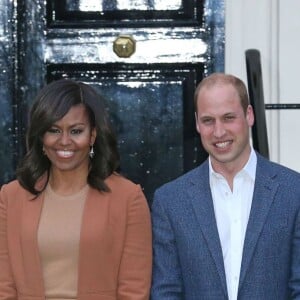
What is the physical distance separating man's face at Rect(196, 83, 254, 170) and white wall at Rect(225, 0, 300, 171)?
1.33m

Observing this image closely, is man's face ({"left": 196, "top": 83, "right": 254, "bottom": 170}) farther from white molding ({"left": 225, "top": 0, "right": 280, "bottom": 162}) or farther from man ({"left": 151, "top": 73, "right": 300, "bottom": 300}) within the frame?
white molding ({"left": 225, "top": 0, "right": 280, "bottom": 162})

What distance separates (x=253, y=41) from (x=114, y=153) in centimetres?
141

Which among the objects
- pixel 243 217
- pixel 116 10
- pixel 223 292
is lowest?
pixel 223 292

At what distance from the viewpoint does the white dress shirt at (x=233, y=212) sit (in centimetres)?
418

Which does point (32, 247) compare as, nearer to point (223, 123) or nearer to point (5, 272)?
point (5, 272)

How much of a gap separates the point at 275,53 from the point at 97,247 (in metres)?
1.77

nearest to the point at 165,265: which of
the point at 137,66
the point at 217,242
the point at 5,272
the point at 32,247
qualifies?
the point at 217,242

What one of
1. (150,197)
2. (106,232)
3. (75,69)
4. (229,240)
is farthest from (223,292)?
(75,69)

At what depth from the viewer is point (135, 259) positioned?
4.30 meters

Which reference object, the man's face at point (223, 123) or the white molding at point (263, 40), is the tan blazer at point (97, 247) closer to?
the man's face at point (223, 123)

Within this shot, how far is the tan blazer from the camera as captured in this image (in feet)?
13.9

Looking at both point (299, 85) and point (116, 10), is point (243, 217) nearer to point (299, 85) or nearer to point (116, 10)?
point (299, 85)

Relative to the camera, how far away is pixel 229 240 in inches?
166

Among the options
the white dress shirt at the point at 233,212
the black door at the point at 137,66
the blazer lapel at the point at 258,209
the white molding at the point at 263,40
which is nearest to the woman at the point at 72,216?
the white dress shirt at the point at 233,212
